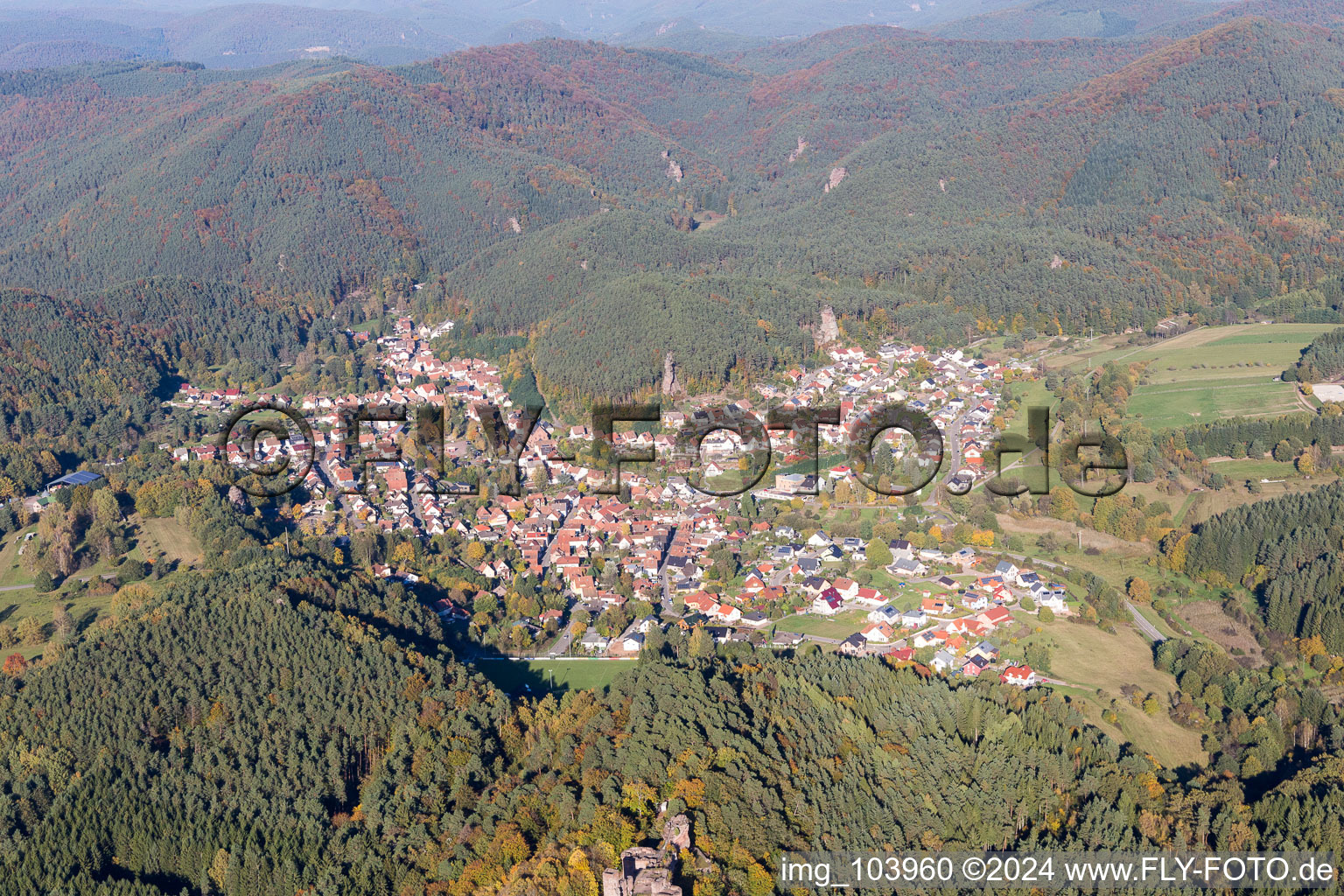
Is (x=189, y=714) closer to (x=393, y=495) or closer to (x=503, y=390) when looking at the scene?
(x=393, y=495)

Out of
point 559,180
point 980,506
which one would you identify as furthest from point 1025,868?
point 559,180

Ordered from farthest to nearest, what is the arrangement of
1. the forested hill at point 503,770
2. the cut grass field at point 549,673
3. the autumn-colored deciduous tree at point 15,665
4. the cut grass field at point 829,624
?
the cut grass field at point 829,624 < the cut grass field at point 549,673 < the autumn-colored deciduous tree at point 15,665 < the forested hill at point 503,770

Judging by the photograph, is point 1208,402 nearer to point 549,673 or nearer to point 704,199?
point 549,673

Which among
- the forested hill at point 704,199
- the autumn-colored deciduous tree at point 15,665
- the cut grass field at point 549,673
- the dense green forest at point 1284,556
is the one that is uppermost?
the forested hill at point 704,199

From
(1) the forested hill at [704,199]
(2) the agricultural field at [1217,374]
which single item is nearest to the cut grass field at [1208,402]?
(2) the agricultural field at [1217,374]

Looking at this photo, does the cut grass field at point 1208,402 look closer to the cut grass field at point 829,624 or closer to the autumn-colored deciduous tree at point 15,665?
the cut grass field at point 829,624

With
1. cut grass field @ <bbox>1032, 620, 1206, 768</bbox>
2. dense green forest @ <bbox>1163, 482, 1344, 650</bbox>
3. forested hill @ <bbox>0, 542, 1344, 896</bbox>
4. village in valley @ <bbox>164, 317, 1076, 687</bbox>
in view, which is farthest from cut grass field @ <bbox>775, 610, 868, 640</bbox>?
dense green forest @ <bbox>1163, 482, 1344, 650</bbox>

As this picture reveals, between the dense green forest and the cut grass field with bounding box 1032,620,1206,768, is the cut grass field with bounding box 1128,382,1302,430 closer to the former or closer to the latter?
the dense green forest
